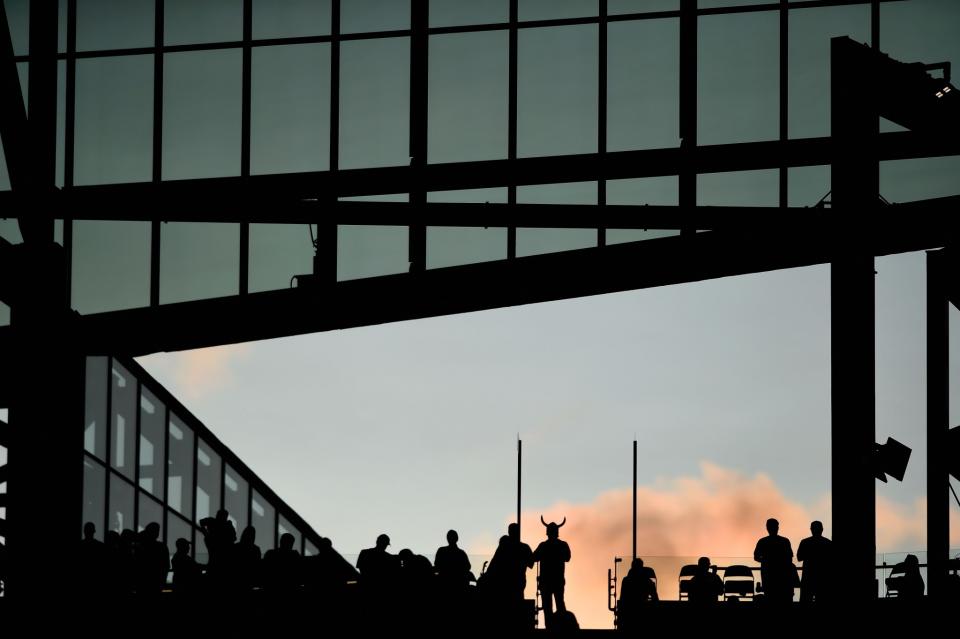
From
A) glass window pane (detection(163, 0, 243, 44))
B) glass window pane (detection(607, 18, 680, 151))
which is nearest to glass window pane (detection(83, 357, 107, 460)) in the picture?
glass window pane (detection(163, 0, 243, 44))

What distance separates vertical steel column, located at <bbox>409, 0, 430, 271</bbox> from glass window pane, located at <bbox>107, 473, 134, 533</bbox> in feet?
23.1

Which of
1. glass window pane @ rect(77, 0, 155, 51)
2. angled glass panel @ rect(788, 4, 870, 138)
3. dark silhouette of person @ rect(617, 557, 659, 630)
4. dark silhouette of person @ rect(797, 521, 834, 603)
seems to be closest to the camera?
dark silhouette of person @ rect(797, 521, 834, 603)

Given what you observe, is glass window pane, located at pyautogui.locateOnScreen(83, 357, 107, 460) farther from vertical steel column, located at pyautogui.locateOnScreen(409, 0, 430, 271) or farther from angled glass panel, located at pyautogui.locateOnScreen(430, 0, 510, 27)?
angled glass panel, located at pyautogui.locateOnScreen(430, 0, 510, 27)

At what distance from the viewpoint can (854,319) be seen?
15.7m

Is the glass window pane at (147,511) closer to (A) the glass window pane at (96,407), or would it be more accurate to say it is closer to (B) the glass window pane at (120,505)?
(B) the glass window pane at (120,505)

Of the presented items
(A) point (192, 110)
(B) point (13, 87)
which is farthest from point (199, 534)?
(B) point (13, 87)

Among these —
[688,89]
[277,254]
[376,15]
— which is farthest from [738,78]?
[277,254]

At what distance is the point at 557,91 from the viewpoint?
22.6m

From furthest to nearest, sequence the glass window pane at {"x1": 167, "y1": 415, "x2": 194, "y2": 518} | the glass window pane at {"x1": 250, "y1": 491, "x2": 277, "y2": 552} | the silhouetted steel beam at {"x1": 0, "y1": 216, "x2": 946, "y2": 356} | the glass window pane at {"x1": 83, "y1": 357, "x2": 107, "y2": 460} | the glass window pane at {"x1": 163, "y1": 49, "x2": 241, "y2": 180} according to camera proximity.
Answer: the glass window pane at {"x1": 250, "y1": 491, "x2": 277, "y2": 552}
the glass window pane at {"x1": 167, "y1": 415, "x2": 194, "y2": 518}
the glass window pane at {"x1": 83, "y1": 357, "x2": 107, "y2": 460}
the glass window pane at {"x1": 163, "y1": 49, "x2": 241, "y2": 180}
the silhouetted steel beam at {"x1": 0, "y1": 216, "x2": 946, "y2": 356}

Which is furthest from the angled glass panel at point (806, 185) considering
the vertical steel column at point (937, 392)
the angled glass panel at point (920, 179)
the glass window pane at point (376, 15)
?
the glass window pane at point (376, 15)

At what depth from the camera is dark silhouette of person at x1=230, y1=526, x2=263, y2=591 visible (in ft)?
50.6

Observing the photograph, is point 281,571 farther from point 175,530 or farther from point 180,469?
point 180,469

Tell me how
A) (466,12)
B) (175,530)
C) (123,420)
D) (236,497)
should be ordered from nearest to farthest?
(466,12), (123,420), (175,530), (236,497)

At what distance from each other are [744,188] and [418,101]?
5482mm
